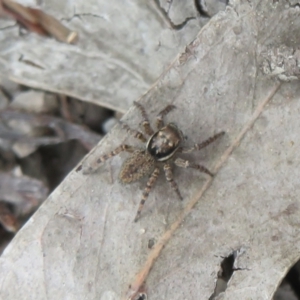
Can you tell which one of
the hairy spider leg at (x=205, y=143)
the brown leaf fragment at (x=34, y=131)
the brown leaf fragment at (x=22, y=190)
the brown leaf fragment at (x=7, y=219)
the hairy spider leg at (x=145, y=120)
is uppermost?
the hairy spider leg at (x=205, y=143)

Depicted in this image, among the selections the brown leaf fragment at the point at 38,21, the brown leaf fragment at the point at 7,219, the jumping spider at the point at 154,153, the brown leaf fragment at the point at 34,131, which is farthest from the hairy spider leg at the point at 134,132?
the brown leaf fragment at the point at 7,219

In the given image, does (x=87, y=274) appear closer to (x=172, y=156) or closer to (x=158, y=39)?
(x=172, y=156)

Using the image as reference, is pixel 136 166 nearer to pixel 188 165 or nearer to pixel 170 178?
pixel 170 178

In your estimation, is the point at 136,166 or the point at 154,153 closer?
the point at 136,166

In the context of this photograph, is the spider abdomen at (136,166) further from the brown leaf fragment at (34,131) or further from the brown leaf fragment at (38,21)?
the brown leaf fragment at (38,21)

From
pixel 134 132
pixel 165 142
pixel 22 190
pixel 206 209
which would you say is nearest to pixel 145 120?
pixel 134 132

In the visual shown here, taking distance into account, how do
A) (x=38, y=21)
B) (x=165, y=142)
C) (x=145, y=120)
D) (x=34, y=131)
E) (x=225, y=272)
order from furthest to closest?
(x=34, y=131) < (x=38, y=21) < (x=165, y=142) < (x=145, y=120) < (x=225, y=272)
